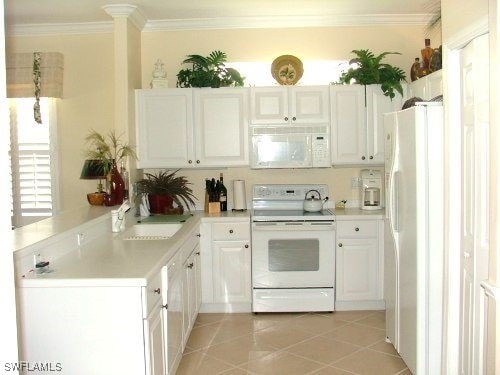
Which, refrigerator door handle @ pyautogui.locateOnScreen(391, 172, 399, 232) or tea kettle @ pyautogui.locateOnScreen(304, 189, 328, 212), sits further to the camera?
tea kettle @ pyautogui.locateOnScreen(304, 189, 328, 212)

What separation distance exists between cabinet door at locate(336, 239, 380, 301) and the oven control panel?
72 cm

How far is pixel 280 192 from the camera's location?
5.11 metres

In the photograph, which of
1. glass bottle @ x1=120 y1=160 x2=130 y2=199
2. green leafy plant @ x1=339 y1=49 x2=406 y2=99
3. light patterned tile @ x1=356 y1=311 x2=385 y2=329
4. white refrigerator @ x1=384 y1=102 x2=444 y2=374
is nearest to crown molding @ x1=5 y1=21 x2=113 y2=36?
glass bottle @ x1=120 y1=160 x2=130 y2=199

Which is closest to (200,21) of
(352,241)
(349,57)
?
(349,57)

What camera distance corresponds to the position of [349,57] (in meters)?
5.14

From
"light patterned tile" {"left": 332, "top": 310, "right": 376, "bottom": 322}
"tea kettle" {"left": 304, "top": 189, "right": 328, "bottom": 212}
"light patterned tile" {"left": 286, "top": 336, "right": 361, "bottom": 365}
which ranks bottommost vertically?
"light patterned tile" {"left": 286, "top": 336, "right": 361, "bottom": 365}

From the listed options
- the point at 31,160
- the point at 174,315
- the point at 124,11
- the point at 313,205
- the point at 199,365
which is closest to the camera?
the point at 174,315

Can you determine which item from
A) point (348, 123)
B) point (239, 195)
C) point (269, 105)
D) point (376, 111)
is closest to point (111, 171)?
point (239, 195)

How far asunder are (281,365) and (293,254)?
1.20 meters

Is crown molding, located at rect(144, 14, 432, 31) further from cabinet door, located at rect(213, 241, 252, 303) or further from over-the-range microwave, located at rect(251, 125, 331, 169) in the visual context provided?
cabinet door, located at rect(213, 241, 252, 303)

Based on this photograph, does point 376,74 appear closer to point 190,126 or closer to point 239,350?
point 190,126

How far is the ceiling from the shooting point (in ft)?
14.6

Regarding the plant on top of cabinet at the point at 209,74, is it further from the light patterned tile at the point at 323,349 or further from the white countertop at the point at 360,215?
the light patterned tile at the point at 323,349

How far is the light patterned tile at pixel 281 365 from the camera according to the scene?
3.48m
